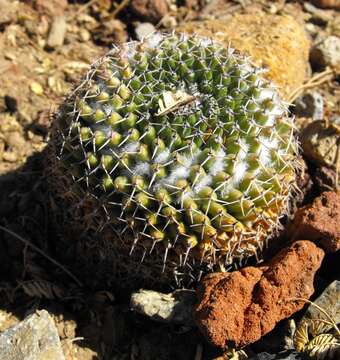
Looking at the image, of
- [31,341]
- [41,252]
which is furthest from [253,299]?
[41,252]

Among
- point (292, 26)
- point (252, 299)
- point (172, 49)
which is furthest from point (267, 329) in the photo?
point (292, 26)

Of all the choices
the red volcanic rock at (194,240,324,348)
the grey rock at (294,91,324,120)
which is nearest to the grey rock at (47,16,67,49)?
the grey rock at (294,91,324,120)

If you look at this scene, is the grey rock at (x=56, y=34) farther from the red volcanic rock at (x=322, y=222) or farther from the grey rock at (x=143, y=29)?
the red volcanic rock at (x=322, y=222)

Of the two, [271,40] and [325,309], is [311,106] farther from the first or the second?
[325,309]

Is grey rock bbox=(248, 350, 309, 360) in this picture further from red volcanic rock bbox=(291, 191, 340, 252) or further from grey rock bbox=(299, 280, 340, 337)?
red volcanic rock bbox=(291, 191, 340, 252)

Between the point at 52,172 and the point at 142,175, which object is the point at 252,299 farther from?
the point at 52,172

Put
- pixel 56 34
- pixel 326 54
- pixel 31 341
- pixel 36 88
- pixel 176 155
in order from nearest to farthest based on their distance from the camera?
pixel 176 155 → pixel 31 341 → pixel 36 88 → pixel 326 54 → pixel 56 34
